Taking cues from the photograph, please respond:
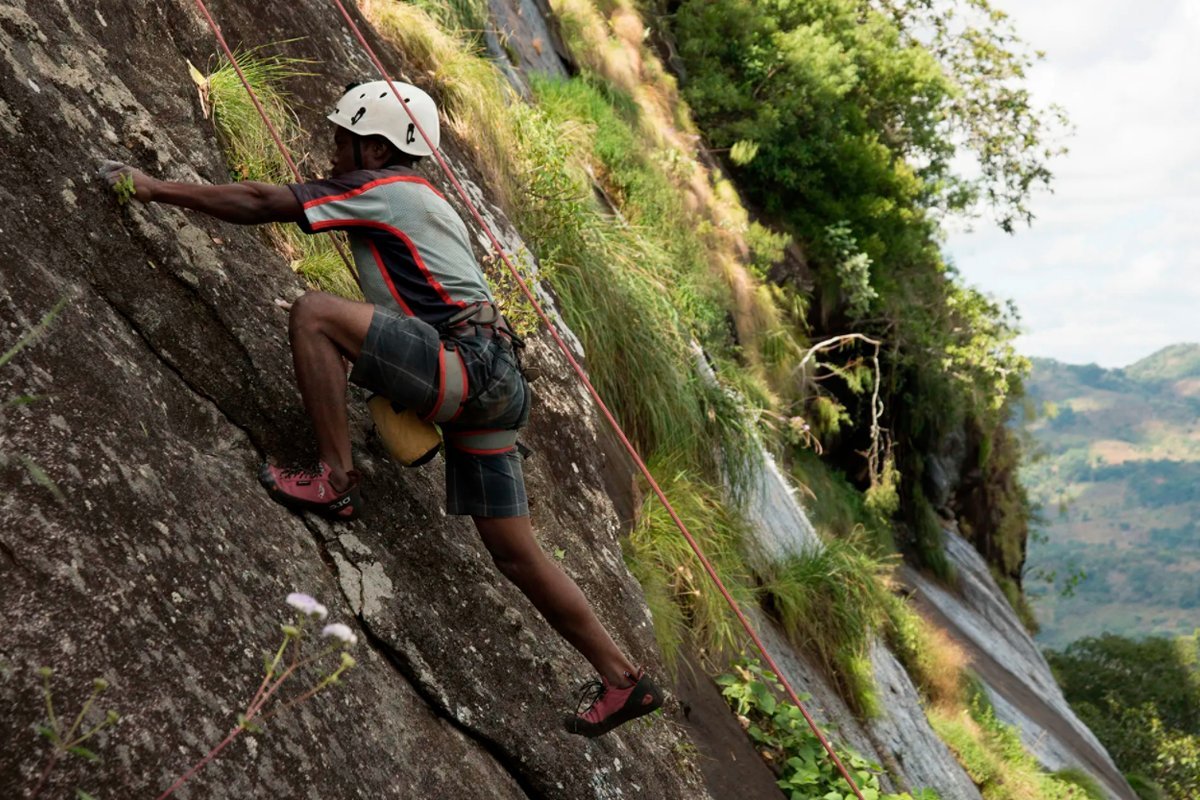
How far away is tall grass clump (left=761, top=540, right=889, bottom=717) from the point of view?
893 centimetres

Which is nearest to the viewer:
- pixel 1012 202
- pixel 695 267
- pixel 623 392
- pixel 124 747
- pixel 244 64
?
pixel 124 747

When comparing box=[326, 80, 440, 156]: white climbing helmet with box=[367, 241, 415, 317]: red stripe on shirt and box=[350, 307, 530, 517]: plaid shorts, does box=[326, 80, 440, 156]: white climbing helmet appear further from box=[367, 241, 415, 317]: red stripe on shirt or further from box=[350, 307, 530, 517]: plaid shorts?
box=[350, 307, 530, 517]: plaid shorts

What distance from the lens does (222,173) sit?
16.1 ft

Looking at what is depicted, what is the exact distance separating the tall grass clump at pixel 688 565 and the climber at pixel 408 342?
224 centimetres

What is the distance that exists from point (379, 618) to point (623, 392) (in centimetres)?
472

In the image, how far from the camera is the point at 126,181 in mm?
3830

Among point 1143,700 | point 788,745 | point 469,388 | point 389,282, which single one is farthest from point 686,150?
point 1143,700

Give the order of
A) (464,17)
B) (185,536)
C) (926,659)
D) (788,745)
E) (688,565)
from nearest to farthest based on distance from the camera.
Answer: (185,536) < (788,745) < (688,565) < (464,17) < (926,659)

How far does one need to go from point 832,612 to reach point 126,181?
6.55m

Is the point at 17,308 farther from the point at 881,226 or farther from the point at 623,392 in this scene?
the point at 881,226

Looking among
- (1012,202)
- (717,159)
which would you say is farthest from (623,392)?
(1012,202)

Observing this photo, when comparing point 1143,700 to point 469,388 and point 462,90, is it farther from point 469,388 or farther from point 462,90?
point 469,388

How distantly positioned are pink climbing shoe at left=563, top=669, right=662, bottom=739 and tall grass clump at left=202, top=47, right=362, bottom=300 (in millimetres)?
2238

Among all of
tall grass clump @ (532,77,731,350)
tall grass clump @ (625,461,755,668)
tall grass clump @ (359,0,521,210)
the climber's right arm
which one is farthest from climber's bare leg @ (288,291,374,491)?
tall grass clump @ (532,77,731,350)
